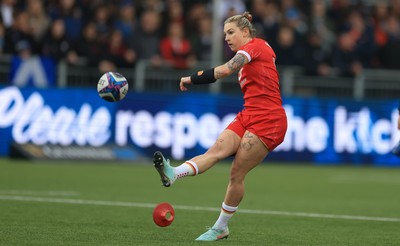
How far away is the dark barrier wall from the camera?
21422mm

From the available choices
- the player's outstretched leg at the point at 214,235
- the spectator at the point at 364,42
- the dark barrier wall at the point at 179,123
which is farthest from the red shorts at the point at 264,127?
the spectator at the point at 364,42

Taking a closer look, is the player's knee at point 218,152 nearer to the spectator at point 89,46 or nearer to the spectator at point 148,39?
the spectator at point 89,46

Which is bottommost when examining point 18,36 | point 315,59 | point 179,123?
point 179,123

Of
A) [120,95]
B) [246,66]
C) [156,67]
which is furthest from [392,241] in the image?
[156,67]

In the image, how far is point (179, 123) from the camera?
2223 cm

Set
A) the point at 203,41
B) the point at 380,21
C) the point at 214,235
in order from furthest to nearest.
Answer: the point at 380,21, the point at 203,41, the point at 214,235

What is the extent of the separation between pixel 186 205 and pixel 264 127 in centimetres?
418

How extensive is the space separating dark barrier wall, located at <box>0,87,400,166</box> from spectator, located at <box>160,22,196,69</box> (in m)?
0.90

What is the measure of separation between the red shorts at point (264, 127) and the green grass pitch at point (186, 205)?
1.07m

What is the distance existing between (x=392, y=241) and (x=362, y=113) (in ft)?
44.9

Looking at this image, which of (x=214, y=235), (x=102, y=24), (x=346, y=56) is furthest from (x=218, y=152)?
(x=346, y=56)

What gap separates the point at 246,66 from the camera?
389 inches

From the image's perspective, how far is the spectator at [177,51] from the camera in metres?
22.9

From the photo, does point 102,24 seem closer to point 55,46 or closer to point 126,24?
point 126,24
